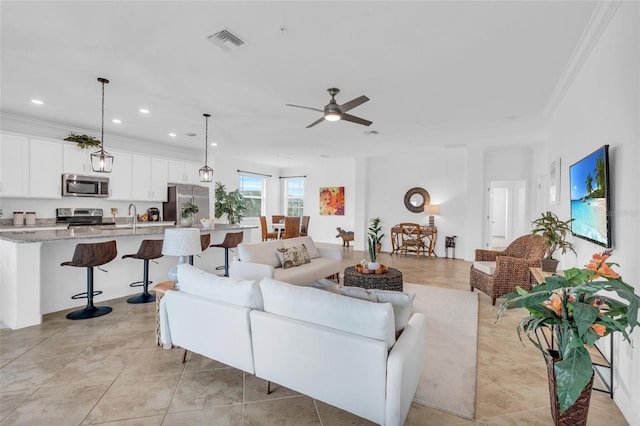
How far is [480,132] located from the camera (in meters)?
5.83

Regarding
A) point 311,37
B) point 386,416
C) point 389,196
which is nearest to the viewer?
point 386,416

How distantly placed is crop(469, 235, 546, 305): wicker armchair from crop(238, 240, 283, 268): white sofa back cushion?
2.81 meters

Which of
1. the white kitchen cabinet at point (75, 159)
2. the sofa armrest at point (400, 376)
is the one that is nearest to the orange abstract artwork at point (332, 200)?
the white kitchen cabinet at point (75, 159)

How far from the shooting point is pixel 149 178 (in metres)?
6.41

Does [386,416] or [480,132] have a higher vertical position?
[480,132]

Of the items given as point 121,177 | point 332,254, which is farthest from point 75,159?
point 332,254

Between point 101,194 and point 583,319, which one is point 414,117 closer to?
point 583,319

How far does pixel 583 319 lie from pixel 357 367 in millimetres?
1107

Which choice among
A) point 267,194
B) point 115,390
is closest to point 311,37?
point 115,390

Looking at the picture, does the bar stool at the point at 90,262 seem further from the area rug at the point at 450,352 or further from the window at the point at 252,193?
the window at the point at 252,193

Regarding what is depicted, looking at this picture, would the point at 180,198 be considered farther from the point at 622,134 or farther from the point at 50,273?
the point at 622,134

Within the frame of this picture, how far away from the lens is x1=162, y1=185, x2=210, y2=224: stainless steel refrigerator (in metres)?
6.62

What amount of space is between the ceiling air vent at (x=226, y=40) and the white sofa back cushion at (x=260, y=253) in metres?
2.29

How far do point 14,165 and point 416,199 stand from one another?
8.09m
